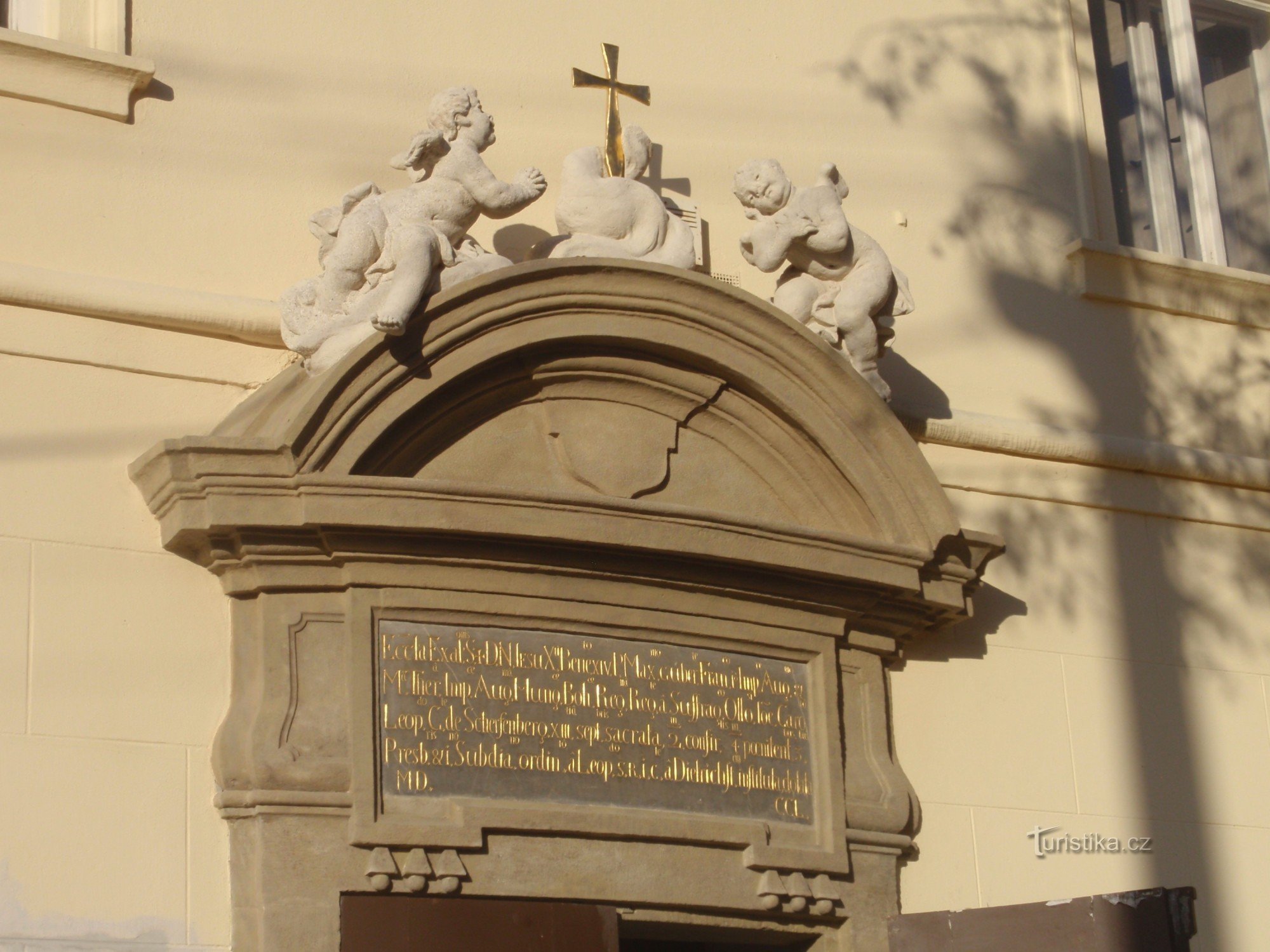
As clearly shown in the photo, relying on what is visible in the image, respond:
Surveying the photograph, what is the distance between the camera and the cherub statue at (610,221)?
640cm

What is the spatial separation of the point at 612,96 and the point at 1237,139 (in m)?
3.01

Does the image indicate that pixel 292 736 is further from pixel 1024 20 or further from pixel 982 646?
pixel 1024 20

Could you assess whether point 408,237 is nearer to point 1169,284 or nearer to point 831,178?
point 831,178

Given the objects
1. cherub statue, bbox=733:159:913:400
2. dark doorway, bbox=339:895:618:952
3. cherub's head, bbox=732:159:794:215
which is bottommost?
dark doorway, bbox=339:895:618:952

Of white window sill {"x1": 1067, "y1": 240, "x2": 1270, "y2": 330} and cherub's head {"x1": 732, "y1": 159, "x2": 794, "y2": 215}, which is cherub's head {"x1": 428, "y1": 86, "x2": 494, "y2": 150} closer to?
cherub's head {"x1": 732, "y1": 159, "x2": 794, "y2": 215}

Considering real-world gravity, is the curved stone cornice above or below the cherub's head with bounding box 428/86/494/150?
below

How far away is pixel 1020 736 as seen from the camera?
6801 millimetres

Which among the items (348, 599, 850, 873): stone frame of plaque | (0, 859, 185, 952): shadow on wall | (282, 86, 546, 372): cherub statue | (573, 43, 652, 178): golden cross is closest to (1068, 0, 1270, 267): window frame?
(573, 43, 652, 178): golden cross

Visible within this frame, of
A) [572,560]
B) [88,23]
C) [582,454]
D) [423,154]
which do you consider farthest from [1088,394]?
[88,23]

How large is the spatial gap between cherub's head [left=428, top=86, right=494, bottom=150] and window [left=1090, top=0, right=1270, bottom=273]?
2884 millimetres

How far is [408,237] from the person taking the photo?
231 inches

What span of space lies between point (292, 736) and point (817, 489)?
1829mm

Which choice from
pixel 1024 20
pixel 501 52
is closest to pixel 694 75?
pixel 501 52

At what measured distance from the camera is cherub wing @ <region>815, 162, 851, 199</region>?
6.77 metres
